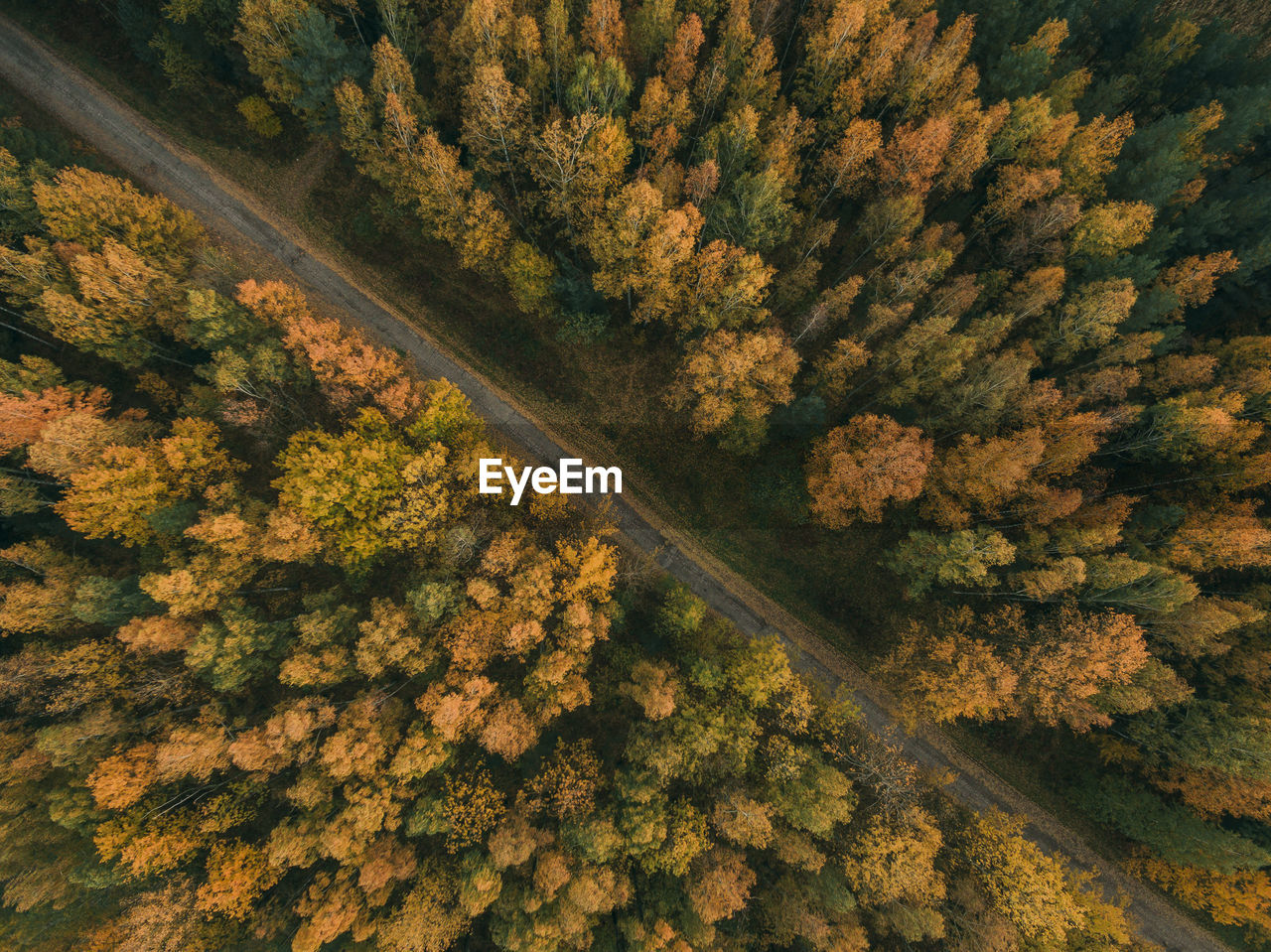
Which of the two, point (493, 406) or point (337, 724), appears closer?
point (337, 724)

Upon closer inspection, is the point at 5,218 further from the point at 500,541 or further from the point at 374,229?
the point at 500,541

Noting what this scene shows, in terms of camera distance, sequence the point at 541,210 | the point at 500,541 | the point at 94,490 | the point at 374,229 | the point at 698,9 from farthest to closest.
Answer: the point at 374,229 → the point at 541,210 → the point at 698,9 → the point at 500,541 → the point at 94,490

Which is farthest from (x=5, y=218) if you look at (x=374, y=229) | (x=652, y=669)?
(x=652, y=669)

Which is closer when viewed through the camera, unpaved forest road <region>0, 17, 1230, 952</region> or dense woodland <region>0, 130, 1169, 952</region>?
dense woodland <region>0, 130, 1169, 952</region>

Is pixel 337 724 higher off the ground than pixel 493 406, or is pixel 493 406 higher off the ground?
pixel 493 406

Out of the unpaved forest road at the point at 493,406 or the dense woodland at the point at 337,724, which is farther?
the unpaved forest road at the point at 493,406
